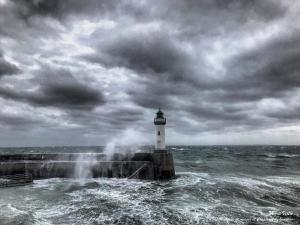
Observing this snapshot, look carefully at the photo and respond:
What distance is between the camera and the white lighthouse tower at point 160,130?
839 inches

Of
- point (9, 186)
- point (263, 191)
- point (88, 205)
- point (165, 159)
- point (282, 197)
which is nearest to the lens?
point (88, 205)

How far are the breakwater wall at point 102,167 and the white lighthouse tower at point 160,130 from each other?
31.2 inches

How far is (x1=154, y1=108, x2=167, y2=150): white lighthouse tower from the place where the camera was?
69.9 ft

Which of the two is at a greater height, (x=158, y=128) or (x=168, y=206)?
(x=158, y=128)

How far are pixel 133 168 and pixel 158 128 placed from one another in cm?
437

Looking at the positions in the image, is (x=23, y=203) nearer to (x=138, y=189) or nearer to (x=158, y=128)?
(x=138, y=189)

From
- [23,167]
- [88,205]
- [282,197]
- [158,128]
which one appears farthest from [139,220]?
[23,167]

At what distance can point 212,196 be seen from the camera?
583 inches

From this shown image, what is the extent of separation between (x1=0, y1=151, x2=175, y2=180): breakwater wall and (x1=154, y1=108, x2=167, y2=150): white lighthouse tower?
794 mm

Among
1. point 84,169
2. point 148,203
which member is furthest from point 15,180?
point 148,203

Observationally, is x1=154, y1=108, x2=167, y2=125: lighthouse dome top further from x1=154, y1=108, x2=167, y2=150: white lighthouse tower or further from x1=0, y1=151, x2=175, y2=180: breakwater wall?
x1=0, y1=151, x2=175, y2=180: breakwater wall

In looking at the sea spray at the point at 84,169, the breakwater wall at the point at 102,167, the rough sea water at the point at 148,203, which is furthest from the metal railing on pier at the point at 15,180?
the sea spray at the point at 84,169

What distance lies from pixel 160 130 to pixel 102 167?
252 inches

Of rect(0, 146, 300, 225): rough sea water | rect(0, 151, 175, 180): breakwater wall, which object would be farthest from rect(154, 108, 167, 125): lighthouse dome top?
rect(0, 146, 300, 225): rough sea water
